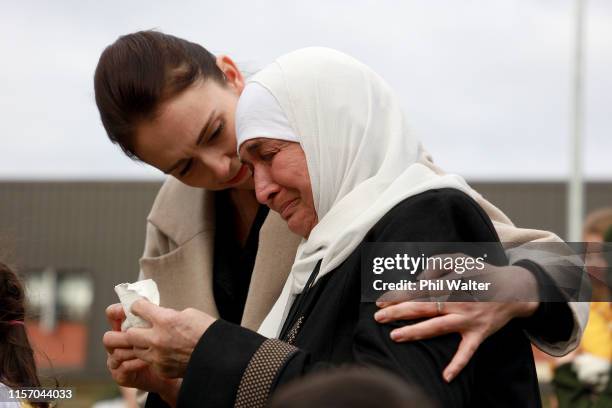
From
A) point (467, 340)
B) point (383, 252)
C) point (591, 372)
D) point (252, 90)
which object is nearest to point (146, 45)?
point (252, 90)

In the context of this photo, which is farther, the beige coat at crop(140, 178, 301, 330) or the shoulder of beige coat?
the shoulder of beige coat

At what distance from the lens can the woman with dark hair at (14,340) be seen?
9.49ft

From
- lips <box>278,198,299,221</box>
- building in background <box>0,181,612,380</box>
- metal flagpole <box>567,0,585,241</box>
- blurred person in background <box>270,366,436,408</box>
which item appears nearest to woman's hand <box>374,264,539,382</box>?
lips <box>278,198,299,221</box>

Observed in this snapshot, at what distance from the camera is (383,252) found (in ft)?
7.33

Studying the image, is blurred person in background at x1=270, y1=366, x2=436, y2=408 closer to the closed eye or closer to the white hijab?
the white hijab

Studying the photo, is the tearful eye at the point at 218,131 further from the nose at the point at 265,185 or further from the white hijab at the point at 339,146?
the nose at the point at 265,185

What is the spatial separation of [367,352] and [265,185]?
60cm

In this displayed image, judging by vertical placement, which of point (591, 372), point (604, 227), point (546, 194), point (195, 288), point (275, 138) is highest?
point (275, 138)

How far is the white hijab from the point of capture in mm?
2367

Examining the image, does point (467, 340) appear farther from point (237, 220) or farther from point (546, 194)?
point (546, 194)

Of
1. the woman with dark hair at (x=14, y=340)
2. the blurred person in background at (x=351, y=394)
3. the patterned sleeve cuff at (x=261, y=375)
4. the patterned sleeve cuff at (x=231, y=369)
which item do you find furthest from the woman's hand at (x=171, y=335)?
the blurred person in background at (x=351, y=394)

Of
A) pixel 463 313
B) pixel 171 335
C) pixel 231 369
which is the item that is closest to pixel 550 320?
pixel 463 313

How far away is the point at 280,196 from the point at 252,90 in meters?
0.32

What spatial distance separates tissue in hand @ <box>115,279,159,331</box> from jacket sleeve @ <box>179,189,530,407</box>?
0.24 metres
